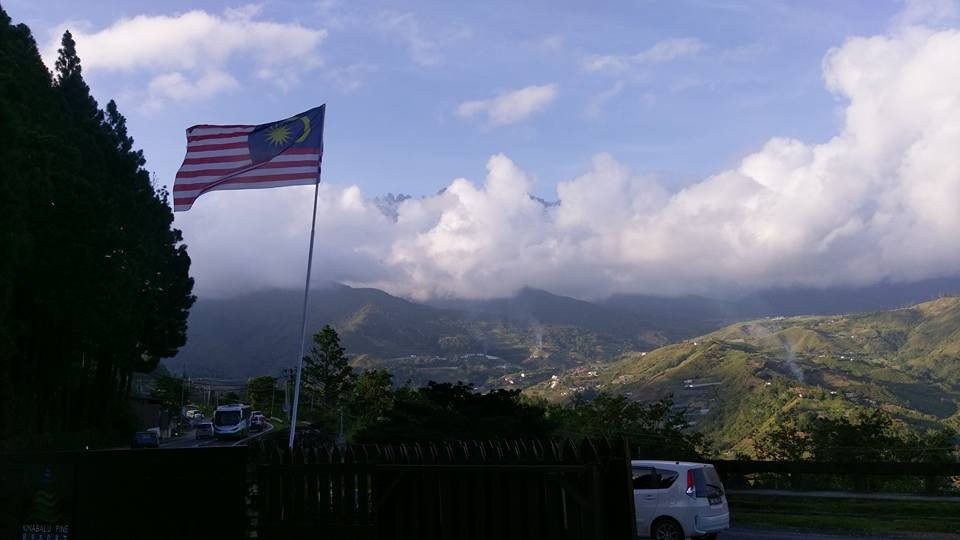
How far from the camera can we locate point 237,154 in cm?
1761

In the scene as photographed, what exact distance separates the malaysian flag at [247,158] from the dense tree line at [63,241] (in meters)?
12.2

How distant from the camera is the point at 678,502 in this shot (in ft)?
48.8

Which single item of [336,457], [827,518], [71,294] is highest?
[71,294]

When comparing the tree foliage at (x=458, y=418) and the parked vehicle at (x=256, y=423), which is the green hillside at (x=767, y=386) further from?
the parked vehicle at (x=256, y=423)

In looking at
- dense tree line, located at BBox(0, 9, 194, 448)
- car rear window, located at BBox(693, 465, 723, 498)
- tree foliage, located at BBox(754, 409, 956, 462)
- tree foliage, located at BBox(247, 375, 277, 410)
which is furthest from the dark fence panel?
tree foliage, located at BBox(247, 375, 277, 410)

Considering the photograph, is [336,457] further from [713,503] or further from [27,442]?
[27,442]

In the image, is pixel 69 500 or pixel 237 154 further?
pixel 237 154

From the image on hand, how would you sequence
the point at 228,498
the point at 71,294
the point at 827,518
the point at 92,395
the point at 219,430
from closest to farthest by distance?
the point at 228,498 < the point at 827,518 < the point at 71,294 < the point at 92,395 < the point at 219,430

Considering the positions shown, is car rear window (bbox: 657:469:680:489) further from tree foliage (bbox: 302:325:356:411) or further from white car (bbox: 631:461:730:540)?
tree foliage (bbox: 302:325:356:411)

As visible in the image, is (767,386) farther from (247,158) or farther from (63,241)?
(247,158)

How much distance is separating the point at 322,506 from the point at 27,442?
109 feet

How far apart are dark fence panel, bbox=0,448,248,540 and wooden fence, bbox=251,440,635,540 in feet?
1.35

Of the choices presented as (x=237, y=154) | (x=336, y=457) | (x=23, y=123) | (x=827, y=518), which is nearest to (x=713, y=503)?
(x=827, y=518)

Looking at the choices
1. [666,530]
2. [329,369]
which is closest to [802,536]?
[666,530]
